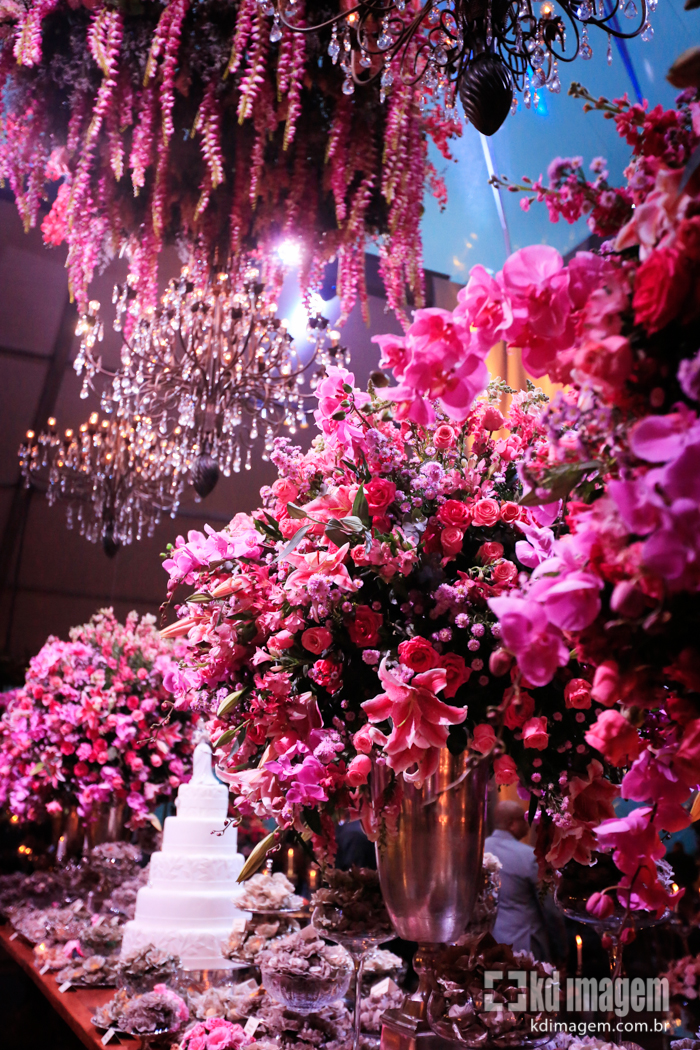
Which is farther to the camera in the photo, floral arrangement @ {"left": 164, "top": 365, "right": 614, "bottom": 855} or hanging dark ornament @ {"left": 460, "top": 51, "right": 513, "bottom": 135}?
hanging dark ornament @ {"left": 460, "top": 51, "right": 513, "bottom": 135}

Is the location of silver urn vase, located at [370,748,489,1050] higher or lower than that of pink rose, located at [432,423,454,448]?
lower

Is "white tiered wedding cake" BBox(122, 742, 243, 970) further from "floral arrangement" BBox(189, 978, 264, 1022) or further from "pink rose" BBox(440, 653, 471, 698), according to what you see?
"pink rose" BBox(440, 653, 471, 698)

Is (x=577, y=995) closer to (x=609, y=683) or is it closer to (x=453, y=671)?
(x=453, y=671)

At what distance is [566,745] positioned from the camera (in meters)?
0.90

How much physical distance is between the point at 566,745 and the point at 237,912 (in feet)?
5.55

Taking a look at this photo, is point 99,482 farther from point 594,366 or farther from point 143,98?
point 594,366

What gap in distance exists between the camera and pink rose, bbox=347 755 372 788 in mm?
871

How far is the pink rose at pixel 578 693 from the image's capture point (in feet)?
2.71

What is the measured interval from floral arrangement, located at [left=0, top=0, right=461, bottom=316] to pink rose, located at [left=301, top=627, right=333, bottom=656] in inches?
77.0

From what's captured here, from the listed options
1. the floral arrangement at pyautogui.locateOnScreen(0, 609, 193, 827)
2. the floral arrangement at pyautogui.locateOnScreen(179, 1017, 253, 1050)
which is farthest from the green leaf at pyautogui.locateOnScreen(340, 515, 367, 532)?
the floral arrangement at pyautogui.locateOnScreen(0, 609, 193, 827)

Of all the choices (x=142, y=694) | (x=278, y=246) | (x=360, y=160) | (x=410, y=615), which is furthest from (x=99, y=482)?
(x=410, y=615)

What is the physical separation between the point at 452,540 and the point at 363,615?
133 millimetres

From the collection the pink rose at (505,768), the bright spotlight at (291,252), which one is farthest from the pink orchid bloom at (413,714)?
the bright spotlight at (291,252)

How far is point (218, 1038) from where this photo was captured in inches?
50.5
